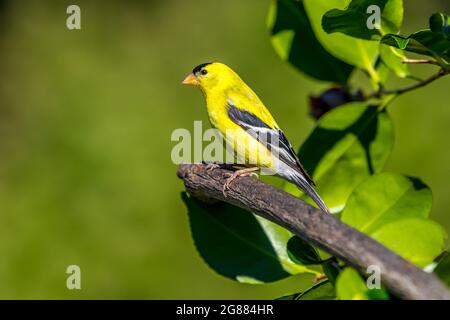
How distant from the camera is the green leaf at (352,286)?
2.62 ft

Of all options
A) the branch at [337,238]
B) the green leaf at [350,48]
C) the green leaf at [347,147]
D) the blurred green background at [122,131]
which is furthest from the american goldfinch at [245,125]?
the blurred green background at [122,131]

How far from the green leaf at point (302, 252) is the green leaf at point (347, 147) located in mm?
315

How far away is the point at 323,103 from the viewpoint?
5.21ft

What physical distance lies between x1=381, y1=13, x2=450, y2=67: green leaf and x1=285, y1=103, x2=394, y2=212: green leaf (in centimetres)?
29

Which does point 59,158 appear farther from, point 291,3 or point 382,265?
point 382,265

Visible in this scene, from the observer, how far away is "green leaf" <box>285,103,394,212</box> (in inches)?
54.1

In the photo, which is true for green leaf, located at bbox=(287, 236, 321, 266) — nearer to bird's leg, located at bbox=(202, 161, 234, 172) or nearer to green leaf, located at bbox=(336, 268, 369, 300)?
green leaf, located at bbox=(336, 268, 369, 300)

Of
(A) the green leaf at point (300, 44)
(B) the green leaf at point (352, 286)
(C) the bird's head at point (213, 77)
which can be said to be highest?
(C) the bird's head at point (213, 77)

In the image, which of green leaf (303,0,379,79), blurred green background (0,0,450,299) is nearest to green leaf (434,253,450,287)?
green leaf (303,0,379,79)

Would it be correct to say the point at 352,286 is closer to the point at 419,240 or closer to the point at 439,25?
the point at 419,240

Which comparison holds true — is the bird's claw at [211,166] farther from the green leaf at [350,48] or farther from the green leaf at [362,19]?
the green leaf at [362,19]

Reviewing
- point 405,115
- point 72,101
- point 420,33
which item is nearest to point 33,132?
point 72,101

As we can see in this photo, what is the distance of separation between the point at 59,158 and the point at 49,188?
18cm

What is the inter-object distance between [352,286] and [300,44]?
32.7 inches
